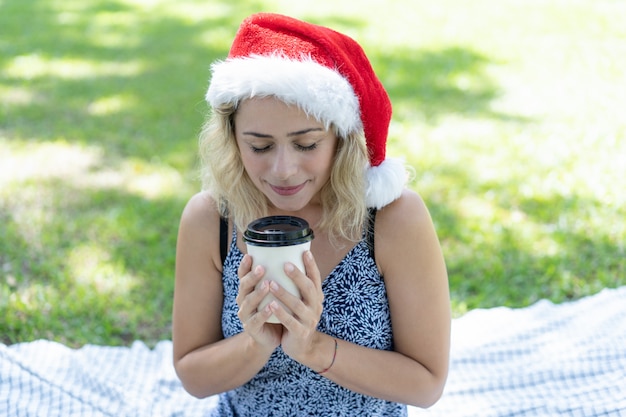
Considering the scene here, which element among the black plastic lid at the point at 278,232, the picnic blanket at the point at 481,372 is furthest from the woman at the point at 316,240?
the picnic blanket at the point at 481,372

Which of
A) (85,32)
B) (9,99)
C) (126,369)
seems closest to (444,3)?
(85,32)

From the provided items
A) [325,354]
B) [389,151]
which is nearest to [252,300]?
[325,354]

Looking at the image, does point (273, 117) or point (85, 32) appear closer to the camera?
point (273, 117)

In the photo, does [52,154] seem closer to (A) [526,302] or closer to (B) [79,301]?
(B) [79,301]

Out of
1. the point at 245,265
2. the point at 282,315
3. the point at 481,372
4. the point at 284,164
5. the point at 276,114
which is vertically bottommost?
the point at 481,372

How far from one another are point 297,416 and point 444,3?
32.3ft

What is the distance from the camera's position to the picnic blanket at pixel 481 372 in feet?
8.87

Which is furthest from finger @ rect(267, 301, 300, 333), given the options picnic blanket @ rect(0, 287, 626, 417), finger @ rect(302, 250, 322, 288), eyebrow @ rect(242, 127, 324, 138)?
picnic blanket @ rect(0, 287, 626, 417)

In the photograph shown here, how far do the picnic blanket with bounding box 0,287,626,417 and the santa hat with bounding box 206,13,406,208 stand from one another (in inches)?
47.9

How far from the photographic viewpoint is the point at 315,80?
1.88m

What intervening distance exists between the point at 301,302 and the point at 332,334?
0.46m

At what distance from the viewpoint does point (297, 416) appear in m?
2.24

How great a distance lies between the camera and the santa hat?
6.13 feet

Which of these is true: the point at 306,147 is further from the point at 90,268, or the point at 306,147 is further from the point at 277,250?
the point at 90,268
